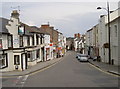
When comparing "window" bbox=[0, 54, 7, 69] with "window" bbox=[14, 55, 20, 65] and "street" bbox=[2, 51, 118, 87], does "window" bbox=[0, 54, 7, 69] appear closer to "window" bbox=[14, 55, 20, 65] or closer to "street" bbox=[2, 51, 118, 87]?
"window" bbox=[14, 55, 20, 65]

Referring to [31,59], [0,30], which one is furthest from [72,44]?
[0,30]

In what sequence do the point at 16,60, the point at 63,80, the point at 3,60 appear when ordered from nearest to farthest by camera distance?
1. the point at 63,80
2. the point at 3,60
3. the point at 16,60

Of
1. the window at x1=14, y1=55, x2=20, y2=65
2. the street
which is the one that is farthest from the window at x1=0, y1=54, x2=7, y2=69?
the street

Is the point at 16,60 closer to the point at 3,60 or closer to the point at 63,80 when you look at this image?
the point at 3,60

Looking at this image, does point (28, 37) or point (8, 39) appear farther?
point (28, 37)

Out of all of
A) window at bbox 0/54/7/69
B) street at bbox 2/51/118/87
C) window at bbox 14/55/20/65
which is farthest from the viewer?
window at bbox 14/55/20/65

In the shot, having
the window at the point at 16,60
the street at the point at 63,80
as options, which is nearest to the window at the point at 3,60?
the window at the point at 16,60

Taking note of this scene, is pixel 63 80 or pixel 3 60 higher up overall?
pixel 3 60

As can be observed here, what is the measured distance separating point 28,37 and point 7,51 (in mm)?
8473

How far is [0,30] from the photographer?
2416cm

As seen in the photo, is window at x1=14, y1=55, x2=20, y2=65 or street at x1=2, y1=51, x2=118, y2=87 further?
window at x1=14, y1=55, x2=20, y2=65

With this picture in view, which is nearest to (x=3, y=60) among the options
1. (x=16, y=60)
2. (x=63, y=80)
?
(x=16, y=60)

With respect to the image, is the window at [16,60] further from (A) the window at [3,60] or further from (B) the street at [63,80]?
(B) the street at [63,80]

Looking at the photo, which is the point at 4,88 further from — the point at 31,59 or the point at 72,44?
the point at 72,44
